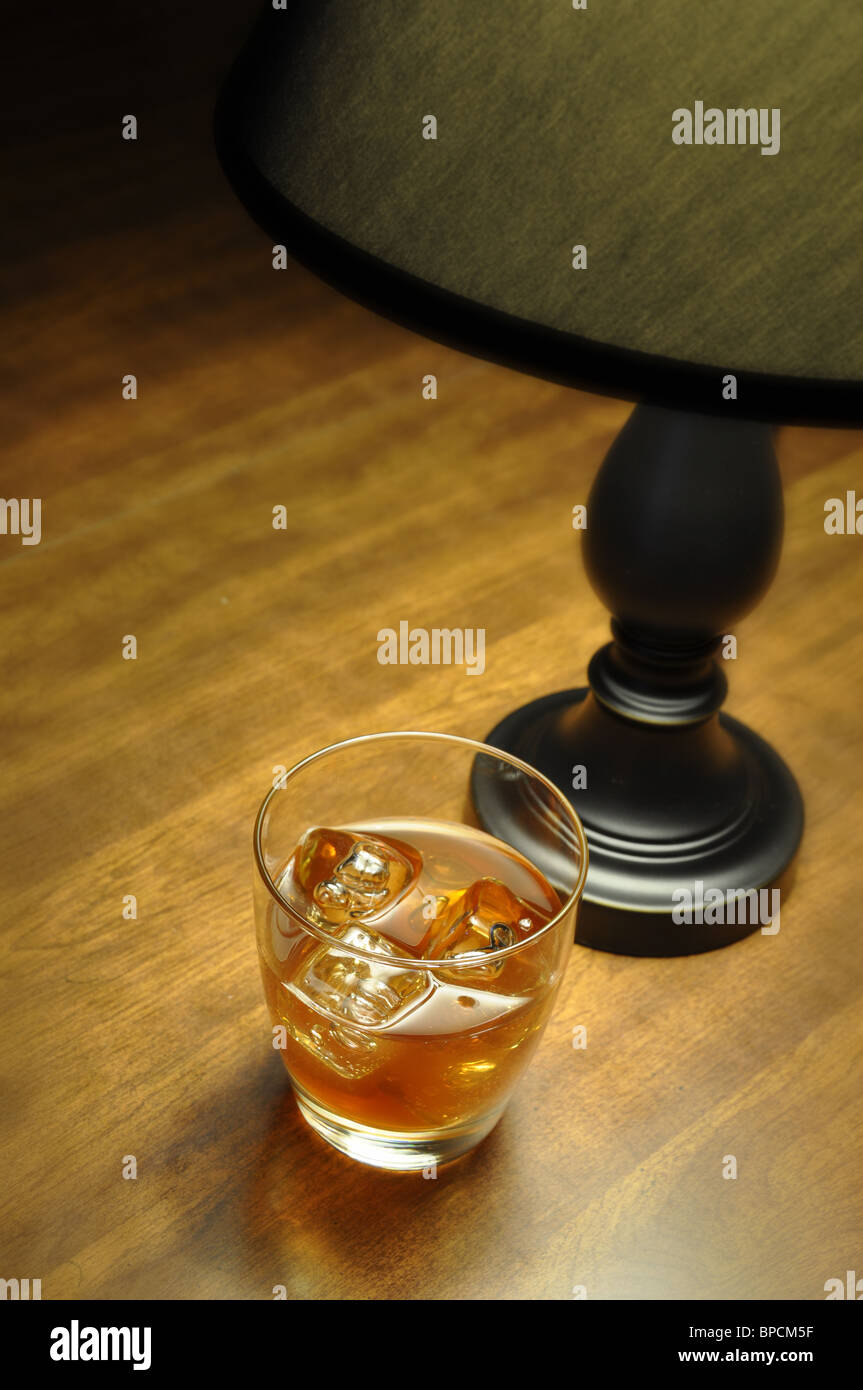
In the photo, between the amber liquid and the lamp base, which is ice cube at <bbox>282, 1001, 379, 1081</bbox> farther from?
the lamp base

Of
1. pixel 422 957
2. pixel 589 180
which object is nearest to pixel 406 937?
pixel 422 957

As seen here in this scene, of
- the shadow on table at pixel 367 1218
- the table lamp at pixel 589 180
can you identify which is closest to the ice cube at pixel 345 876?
the shadow on table at pixel 367 1218

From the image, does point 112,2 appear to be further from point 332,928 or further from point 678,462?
point 332,928

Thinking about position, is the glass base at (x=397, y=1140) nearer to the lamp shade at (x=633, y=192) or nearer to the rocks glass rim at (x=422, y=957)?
the rocks glass rim at (x=422, y=957)

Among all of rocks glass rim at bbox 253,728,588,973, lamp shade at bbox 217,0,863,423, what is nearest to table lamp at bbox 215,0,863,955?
lamp shade at bbox 217,0,863,423

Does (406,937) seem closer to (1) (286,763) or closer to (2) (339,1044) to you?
(2) (339,1044)

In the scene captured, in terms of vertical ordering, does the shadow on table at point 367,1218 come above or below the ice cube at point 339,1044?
below

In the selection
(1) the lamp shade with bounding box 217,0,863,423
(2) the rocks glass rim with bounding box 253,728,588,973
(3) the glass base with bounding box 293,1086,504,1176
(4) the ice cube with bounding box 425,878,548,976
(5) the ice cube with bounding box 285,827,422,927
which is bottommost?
(3) the glass base with bounding box 293,1086,504,1176
